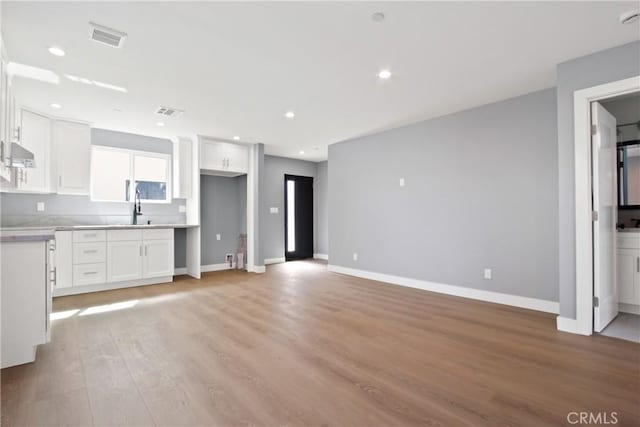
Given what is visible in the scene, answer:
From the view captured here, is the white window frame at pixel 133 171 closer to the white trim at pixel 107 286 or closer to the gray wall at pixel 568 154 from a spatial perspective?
the white trim at pixel 107 286

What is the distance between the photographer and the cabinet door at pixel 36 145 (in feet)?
13.0

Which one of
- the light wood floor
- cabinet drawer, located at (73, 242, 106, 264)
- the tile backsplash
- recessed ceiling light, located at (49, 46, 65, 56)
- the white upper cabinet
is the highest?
recessed ceiling light, located at (49, 46, 65, 56)

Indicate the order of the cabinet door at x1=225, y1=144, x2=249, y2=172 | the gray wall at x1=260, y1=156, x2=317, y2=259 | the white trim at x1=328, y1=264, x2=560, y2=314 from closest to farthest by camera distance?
the white trim at x1=328, y1=264, x2=560, y2=314 → the cabinet door at x1=225, y1=144, x2=249, y2=172 → the gray wall at x1=260, y1=156, x2=317, y2=259

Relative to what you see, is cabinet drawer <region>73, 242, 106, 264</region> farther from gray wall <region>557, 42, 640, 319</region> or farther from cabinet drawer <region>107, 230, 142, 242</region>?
gray wall <region>557, 42, 640, 319</region>

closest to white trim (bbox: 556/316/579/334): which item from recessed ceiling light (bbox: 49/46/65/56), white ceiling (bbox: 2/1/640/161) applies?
white ceiling (bbox: 2/1/640/161)

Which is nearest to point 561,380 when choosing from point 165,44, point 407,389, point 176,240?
point 407,389

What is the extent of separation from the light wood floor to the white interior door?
442 millimetres

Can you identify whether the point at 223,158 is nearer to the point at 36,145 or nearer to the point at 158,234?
the point at 158,234

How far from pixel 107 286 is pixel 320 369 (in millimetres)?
4083

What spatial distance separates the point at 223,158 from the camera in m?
5.71

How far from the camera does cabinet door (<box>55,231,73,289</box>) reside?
13.2 ft

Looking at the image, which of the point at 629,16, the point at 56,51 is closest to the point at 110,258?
the point at 56,51

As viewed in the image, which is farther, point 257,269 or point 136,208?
point 257,269

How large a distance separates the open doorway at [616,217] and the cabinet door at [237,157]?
17.2ft
